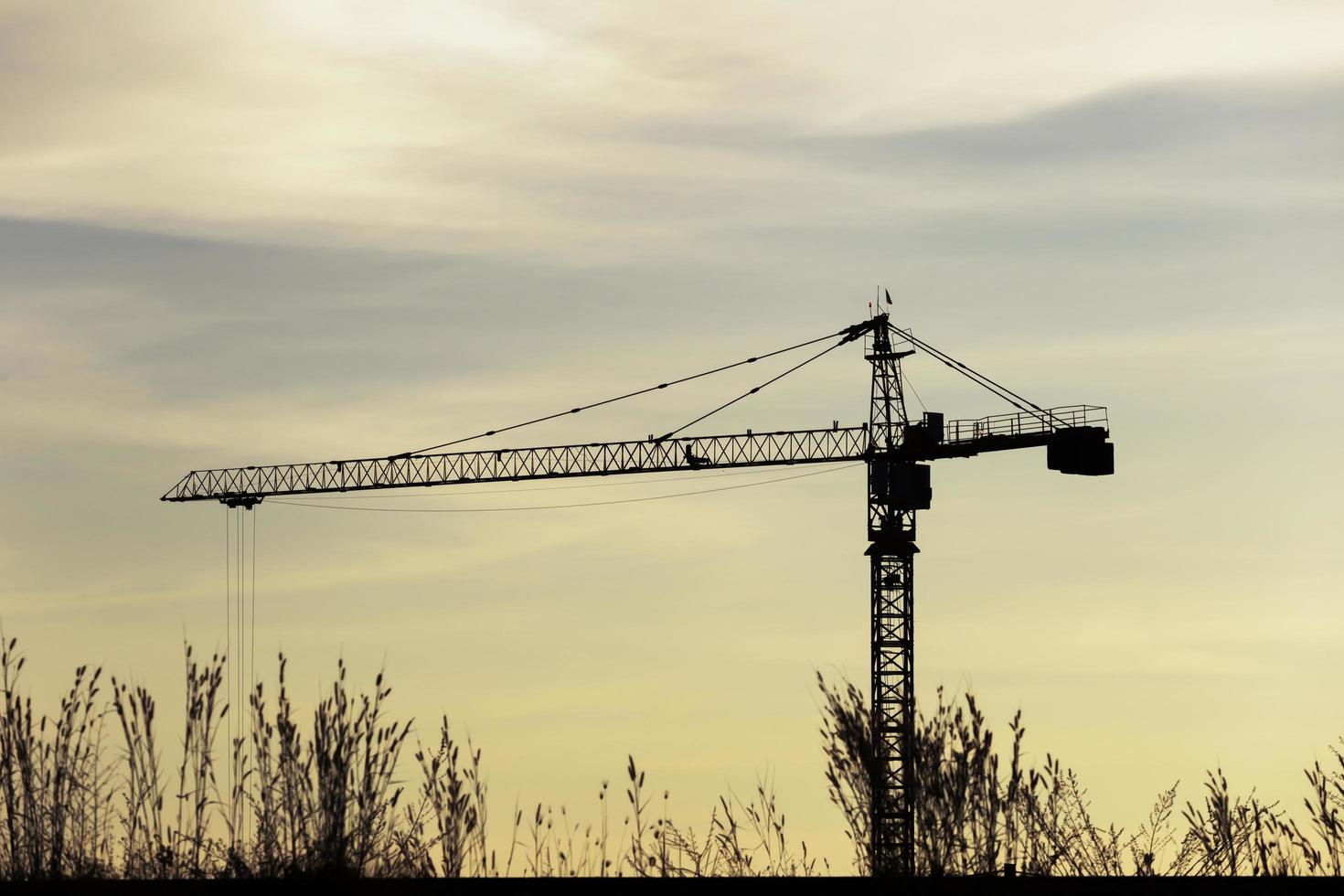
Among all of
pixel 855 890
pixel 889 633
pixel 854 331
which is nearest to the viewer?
pixel 855 890

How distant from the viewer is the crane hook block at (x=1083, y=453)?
94312mm

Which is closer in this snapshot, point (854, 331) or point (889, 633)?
point (889, 633)

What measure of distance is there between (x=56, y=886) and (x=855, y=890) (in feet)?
29.0

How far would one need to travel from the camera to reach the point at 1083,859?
2220 centimetres

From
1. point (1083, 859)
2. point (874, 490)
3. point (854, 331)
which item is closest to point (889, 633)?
point (874, 490)

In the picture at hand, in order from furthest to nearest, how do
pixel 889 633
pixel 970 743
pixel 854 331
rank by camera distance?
1. pixel 854 331
2. pixel 889 633
3. pixel 970 743

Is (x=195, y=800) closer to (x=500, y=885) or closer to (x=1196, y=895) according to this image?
(x=500, y=885)

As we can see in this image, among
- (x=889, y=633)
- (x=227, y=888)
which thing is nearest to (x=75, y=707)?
(x=227, y=888)

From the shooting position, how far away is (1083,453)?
94625 millimetres

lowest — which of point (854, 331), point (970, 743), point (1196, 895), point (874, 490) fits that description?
point (1196, 895)

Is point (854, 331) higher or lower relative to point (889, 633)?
higher

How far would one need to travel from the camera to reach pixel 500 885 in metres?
19.3

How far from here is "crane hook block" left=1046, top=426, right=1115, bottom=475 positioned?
94312 mm

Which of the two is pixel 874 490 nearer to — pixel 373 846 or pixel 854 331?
pixel 854 331
